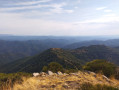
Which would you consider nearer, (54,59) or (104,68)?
(104,68)

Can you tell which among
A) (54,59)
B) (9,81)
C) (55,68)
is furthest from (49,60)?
(9,81)

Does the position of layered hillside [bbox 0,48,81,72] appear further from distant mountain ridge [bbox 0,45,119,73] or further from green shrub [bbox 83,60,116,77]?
green shrub [bbox 83,60,116,77]

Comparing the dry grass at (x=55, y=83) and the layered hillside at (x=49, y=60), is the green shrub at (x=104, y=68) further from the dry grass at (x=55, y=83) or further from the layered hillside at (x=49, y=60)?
the layered hillside at (x=49, y=60)

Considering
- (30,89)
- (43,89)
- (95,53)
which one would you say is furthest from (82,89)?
(95,53)

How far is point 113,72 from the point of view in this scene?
27.1ft

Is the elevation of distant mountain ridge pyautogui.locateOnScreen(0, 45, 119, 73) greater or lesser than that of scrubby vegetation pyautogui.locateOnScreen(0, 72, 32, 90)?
lesser

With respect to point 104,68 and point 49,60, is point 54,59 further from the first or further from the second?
point 104,68

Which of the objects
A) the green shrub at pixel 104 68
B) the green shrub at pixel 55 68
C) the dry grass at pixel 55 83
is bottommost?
the green shrub at pixel 55 68

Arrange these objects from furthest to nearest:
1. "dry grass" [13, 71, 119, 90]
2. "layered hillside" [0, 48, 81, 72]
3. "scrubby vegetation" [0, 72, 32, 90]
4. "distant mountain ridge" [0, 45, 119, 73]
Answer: "distant mountain ridge" [0, 45, 119, 73] < "layered hillside" [0, 48, 81, 72] < "dry grass" [13, 71, 119, 90] < "scrubby vegetation" [0, 72, 32, 90]

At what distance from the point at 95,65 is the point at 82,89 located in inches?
231

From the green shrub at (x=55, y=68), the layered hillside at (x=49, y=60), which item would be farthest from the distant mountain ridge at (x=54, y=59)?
the green shrub at (x=55, y=68)

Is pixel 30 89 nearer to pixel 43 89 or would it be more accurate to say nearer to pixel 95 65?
pixel 43 89

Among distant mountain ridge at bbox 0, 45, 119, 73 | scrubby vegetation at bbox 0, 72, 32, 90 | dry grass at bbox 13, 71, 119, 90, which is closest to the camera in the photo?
scrubby vegetation at bbox 0, 72, 32, 90

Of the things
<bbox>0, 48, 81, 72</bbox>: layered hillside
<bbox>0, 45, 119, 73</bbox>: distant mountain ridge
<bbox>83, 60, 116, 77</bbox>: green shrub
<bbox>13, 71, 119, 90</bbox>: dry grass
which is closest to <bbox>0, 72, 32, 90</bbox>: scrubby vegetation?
<bbox>13, 71, 119, 90</bbox>: dry grass
